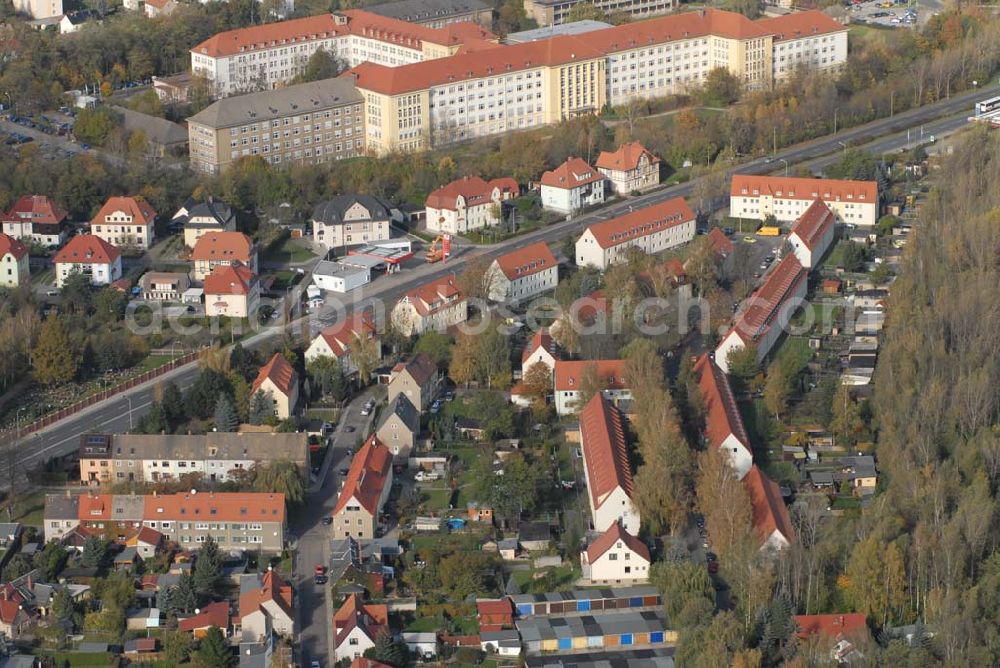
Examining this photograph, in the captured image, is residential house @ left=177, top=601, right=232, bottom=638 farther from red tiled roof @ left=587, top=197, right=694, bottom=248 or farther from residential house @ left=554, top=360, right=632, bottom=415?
red tiled roof @ left=587, top=197, right=694, bottom=248

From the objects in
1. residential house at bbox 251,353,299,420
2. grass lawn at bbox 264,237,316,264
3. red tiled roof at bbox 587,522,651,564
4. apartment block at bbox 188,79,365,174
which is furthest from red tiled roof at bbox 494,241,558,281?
red tiled roof at bbox 587,522,651,564

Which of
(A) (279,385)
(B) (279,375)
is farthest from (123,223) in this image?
(A) (279,385)

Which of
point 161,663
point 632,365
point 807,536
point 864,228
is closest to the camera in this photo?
point 161,663

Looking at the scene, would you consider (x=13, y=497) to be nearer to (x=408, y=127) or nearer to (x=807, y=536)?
(x=807, y=536)

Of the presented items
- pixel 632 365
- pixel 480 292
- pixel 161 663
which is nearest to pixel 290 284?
pixel 480 292

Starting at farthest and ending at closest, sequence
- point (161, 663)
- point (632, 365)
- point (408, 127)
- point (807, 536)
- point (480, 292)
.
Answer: point (408, 127) < point (480, 292) < point (632, 365) < point (807, 536) < point (161, 663)

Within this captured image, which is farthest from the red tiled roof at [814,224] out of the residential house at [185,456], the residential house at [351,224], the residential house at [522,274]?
the residential house at [185,456]
